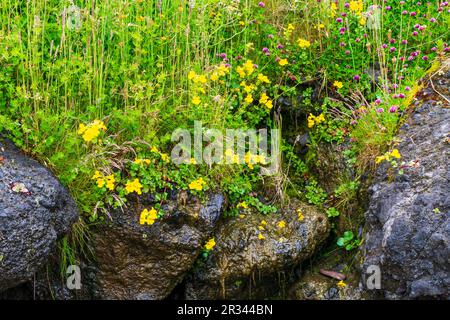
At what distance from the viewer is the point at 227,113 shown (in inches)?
162

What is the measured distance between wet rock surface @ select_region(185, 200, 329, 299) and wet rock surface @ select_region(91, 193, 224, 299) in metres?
0.16

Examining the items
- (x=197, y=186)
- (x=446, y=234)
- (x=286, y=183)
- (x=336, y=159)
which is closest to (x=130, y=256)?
(x=197, y=186)

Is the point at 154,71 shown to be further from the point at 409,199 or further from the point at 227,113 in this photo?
the point at 409,199

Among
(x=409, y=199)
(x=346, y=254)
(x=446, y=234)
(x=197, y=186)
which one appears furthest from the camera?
(x=346, y=254)

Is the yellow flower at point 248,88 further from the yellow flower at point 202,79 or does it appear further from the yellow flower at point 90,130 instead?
the yellow flower at point 90,130

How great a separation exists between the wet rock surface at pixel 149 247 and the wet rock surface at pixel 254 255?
0.16m

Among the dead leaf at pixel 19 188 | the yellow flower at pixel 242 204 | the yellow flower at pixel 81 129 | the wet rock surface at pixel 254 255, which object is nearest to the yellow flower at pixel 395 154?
the wet rock surface at pixel 254 255

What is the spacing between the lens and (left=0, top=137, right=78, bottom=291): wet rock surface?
3.14 meters

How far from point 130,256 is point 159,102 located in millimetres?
961

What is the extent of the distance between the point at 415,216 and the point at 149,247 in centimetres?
156

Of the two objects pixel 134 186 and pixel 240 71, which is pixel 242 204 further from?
pixel 240 71

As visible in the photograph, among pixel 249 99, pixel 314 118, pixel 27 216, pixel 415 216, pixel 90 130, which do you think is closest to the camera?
pixel 27 216

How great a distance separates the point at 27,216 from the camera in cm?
320

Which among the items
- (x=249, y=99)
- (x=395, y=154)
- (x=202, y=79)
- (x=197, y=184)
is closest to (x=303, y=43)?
(x=249, y=99)
